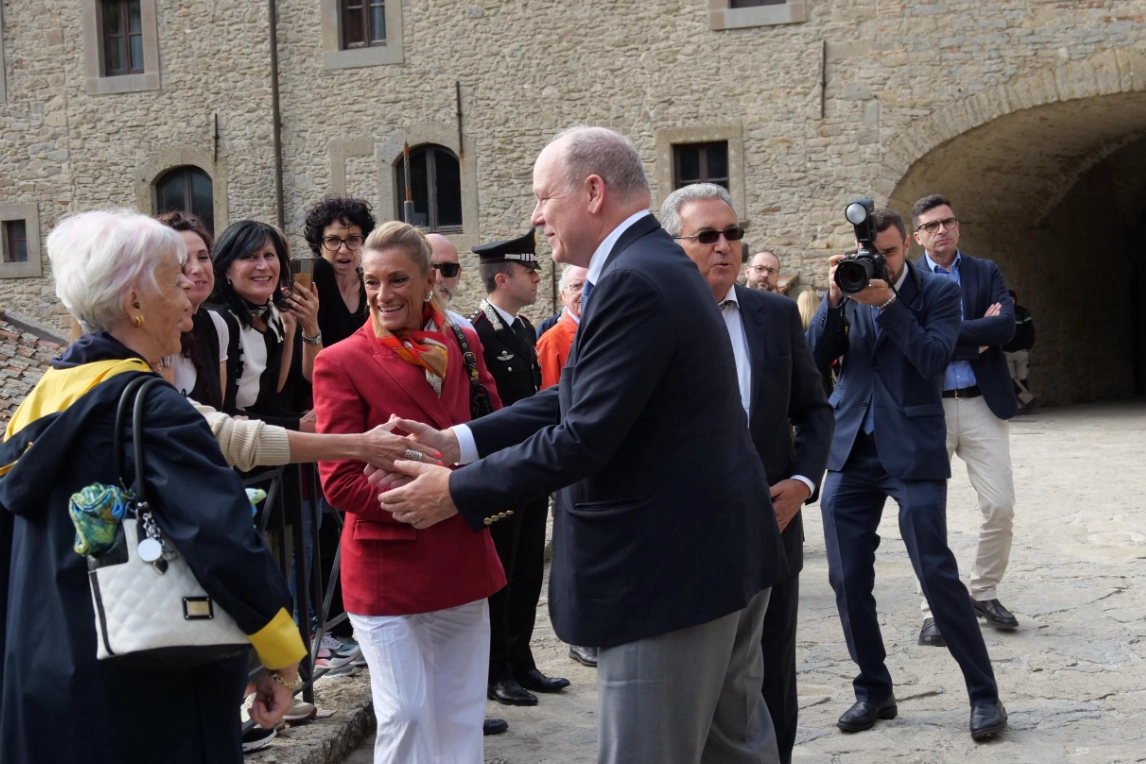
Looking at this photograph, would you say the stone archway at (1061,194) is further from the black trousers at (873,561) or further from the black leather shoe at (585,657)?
the black trousers at (873,561)

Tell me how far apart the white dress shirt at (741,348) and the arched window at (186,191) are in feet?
53.1

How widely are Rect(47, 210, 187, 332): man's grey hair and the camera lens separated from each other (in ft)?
8.53

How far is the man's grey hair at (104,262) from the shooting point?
2.34 m

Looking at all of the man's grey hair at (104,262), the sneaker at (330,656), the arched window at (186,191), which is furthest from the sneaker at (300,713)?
the arched window at (186,191)

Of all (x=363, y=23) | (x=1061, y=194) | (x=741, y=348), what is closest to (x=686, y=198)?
(x=741, y=348)

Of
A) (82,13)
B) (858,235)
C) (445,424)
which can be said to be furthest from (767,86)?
(445,424)

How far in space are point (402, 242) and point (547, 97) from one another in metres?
13.7

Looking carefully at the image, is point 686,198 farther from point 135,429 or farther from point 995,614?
point 995,614

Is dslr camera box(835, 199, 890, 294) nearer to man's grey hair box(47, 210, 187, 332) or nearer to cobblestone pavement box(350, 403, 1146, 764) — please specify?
cobblestone pavement box(350, 403, 1146, 764)

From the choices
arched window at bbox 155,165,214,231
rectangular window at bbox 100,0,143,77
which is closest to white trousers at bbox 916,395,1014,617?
arched window at bbox 155,165,214,231

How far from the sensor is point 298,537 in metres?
4.21

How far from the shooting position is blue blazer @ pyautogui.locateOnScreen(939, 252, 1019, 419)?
17.8 feet

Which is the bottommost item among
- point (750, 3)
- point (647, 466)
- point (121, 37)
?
point (647, 466)

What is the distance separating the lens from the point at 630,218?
273 centimetres
